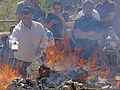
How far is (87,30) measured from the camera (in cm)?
679

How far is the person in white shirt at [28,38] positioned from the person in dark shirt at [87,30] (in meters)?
1.62

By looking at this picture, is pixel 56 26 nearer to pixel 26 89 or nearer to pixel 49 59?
pixel 49 59

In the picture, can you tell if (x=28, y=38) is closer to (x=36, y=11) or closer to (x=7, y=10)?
(x=36, y=11)

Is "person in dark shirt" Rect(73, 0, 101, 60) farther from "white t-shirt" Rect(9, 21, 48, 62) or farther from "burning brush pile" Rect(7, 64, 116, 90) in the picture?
"burning brush pile" Rect(7, 64, 116, 90)

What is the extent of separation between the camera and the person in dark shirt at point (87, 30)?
6.62 meters

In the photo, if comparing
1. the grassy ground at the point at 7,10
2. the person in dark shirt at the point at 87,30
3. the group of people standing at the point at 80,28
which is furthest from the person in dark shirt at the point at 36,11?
the grassy ground at the point at 7,10

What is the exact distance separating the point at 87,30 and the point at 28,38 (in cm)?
213

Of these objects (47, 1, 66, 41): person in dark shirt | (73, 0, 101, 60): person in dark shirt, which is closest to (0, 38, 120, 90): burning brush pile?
(73, 0, 101, 60): person in dark shirt

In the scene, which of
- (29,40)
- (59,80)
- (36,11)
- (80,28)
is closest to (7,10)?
(36,11)

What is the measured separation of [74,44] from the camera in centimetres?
725

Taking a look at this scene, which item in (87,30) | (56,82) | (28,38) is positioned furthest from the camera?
(87,30)

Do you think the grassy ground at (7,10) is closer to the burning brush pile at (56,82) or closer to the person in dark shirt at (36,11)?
the person in dark shirt at (36,11)

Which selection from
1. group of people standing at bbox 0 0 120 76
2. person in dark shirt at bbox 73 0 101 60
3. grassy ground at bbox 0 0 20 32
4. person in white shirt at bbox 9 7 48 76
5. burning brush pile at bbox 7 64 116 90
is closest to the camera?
burning brush pile at bbox 7 64 116 90

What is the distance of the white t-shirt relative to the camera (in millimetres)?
5375
